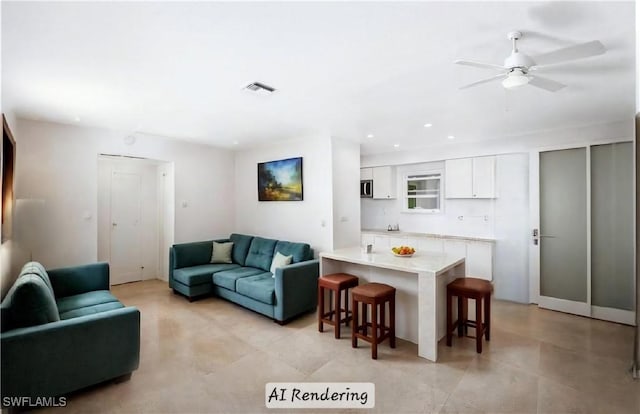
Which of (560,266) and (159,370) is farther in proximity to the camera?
(560,266)

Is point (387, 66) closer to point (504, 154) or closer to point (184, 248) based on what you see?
point (504, 154)

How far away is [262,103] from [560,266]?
4443mm

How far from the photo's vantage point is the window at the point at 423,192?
214 inches

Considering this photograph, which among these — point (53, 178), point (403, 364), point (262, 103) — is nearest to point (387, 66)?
point (262, 103)

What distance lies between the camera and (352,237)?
476 centimetres

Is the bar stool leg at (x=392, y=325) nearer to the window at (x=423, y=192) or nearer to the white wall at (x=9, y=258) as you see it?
the window at (x=423, y=192)

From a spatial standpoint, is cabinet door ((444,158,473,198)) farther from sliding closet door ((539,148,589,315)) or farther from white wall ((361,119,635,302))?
sliding closet door ((539,148,589,315))

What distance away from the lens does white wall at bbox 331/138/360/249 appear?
4.43 meters

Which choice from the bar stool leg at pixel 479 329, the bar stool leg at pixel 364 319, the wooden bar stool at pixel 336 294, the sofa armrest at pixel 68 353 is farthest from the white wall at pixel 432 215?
the sofa armrest at pixel 68 353

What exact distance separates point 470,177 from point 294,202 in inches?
114

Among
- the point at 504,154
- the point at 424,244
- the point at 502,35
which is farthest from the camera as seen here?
the point at 424,244

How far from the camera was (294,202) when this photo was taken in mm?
4859

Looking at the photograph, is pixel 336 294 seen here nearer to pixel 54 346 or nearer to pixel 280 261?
pixel 280 261

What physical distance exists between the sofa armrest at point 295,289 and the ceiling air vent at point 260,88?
1.95 m
